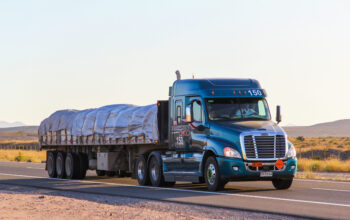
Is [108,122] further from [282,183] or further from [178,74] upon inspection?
[282,183]

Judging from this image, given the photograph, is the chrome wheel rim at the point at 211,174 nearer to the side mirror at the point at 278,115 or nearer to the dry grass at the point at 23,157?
the side mirror at the point at 278,115

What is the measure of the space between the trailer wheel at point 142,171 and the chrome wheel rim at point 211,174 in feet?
12.7

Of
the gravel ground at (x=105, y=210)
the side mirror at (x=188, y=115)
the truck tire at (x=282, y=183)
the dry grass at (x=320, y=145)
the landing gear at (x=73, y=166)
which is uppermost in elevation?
the dry grass at (x=320, y=145)

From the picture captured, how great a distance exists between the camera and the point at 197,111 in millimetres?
19688

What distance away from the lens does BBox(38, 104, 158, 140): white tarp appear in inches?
895

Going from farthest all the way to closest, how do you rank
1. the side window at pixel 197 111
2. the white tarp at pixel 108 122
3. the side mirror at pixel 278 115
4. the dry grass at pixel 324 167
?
the dry grass at pixel 324 167, the white tarp at pixel 108 122, the side window at pixel 197 111, the side mirror at pixel 278 115

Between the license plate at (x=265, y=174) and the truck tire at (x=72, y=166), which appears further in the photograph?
the truck tire at (x=72, y=166)

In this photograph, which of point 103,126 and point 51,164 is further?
point 51,164

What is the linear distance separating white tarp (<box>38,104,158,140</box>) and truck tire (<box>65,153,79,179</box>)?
0.98 metres

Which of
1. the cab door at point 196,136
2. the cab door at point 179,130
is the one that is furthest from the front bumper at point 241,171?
the cab door at point 179,130

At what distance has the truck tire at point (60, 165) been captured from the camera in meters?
28.3

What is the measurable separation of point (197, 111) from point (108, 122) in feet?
22.3

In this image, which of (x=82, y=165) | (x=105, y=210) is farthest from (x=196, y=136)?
(x=82, y=165)

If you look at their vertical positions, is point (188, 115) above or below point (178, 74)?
below
